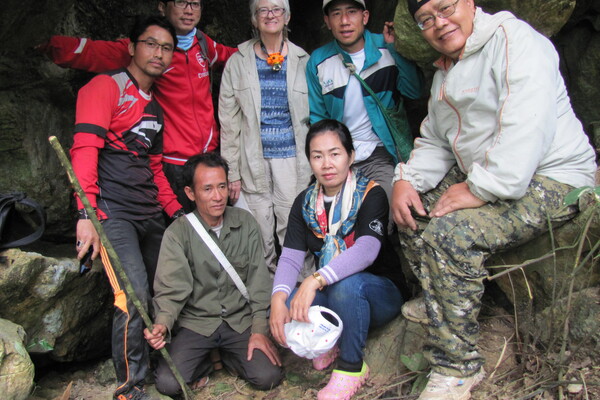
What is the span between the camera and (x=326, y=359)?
12.6 feet

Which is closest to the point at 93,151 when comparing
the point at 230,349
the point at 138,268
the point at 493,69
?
the point at 138,268

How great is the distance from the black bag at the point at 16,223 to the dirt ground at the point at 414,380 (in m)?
1.11

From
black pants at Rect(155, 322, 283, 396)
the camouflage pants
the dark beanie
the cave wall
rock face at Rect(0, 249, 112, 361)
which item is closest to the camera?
the camouflage pants

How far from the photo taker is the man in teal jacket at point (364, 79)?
407cm

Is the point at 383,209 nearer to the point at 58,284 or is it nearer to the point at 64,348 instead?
the point at 58,284

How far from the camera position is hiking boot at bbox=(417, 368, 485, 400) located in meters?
2.89

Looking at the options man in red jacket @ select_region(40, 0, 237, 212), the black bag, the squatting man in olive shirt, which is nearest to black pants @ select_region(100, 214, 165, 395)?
the squatting man in olive shirt

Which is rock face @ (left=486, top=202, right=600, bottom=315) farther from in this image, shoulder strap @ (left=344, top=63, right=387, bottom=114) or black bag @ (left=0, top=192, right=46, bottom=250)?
black bag @ (left=0, top=192, right=46, bottom=250)

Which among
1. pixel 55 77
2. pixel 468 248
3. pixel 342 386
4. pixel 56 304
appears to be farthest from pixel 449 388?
pixel 55 77

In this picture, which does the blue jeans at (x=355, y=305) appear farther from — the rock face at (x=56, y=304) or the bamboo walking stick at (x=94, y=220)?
the rock face at (x=56, y=304)

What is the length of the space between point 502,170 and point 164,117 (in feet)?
9.70

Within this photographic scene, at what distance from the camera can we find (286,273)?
3.56m

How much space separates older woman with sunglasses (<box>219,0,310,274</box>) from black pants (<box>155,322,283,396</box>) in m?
0.93

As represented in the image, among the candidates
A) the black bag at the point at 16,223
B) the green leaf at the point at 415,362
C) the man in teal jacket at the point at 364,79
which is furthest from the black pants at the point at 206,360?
the man in teal jacket at the point at 364,79
